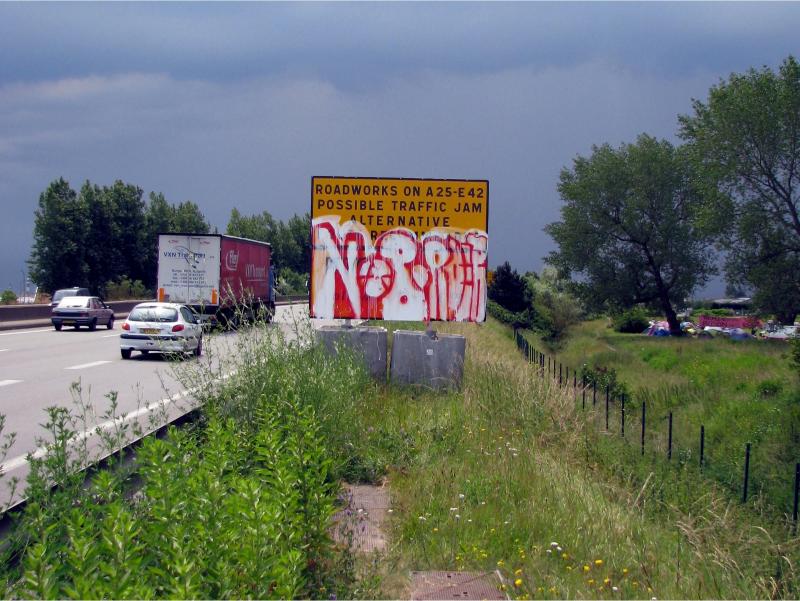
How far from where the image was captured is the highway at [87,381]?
344 inches

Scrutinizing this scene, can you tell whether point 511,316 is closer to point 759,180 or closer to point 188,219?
point 759,180

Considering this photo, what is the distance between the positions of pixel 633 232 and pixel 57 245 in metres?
41.1

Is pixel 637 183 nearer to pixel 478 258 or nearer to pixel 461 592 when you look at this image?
pixel 478 258

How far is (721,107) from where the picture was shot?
45875mm

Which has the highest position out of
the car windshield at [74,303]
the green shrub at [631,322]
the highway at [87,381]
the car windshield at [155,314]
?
the car windshield at [155,314]

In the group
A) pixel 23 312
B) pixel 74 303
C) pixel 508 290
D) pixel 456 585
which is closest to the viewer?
pixel 456 585

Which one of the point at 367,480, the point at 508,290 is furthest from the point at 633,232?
the point at 367,480

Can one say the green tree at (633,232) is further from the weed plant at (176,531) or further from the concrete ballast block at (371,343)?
the weed plant at (176,531)

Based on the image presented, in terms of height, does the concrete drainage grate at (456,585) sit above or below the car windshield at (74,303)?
below

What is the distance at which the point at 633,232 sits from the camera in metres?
62.8

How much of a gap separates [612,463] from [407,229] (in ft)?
19.3

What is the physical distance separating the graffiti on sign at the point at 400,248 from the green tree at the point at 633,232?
50.0 metres

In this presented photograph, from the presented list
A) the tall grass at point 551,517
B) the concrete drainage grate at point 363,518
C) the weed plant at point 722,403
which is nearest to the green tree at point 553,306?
the weed plant at point 722,403

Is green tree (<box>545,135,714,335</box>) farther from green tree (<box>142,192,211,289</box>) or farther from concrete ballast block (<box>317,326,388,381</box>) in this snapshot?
concrete ballast block (<box>317,326,388,381</box>)
